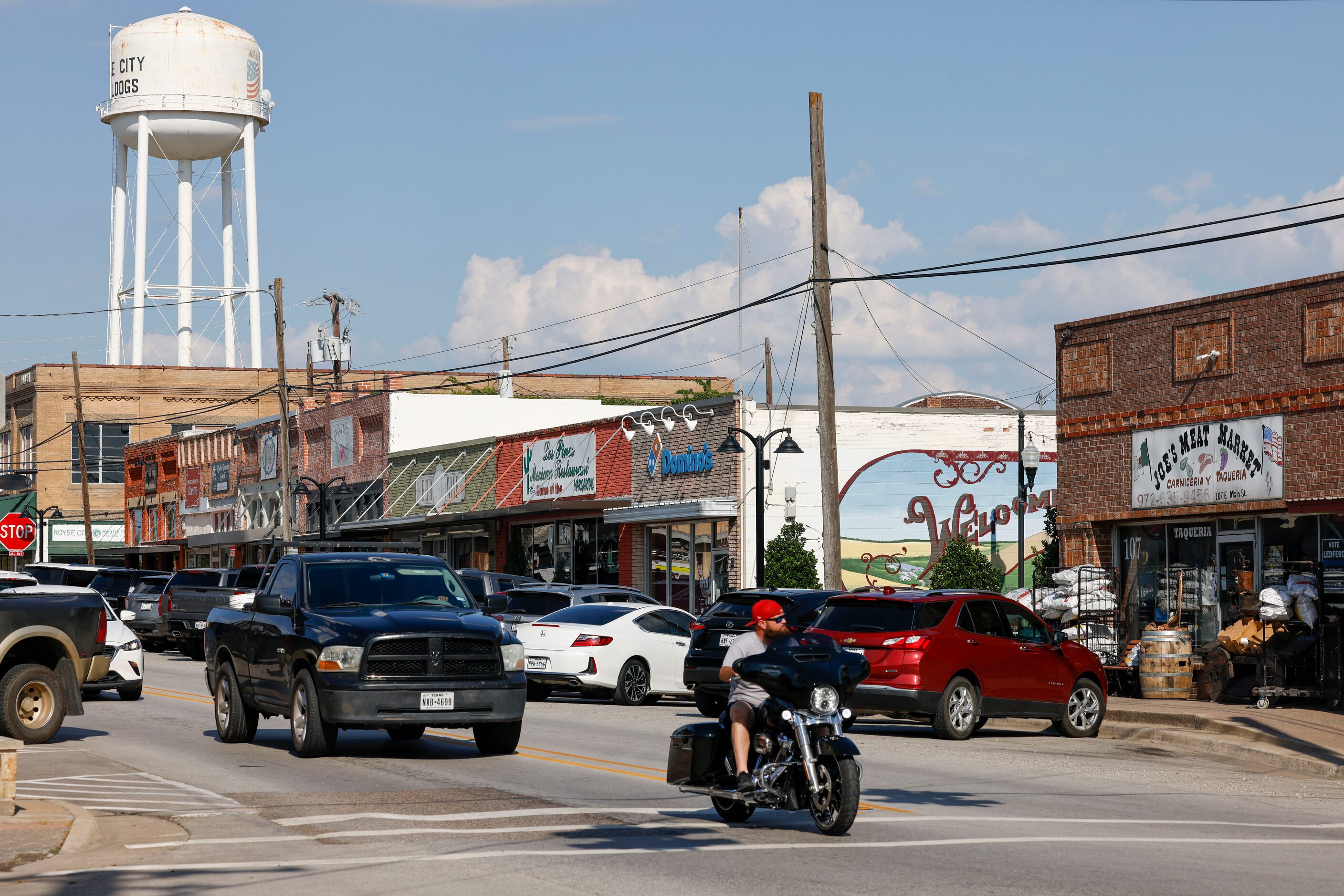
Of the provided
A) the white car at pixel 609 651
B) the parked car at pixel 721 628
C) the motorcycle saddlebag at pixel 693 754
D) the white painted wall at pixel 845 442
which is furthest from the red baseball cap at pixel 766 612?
the white painted wall at pixel 845 442

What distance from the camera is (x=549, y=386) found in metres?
84.7

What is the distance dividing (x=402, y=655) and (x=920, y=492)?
81.8ft

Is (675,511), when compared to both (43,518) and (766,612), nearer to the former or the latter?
Answer: (766,612)

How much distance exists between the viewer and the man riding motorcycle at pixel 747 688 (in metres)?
11.3

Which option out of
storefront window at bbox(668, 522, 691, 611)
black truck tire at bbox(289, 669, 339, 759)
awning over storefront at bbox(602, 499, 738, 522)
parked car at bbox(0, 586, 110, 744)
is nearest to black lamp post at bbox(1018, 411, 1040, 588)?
awning over storefront at bbox(602, 499, 738, 522)

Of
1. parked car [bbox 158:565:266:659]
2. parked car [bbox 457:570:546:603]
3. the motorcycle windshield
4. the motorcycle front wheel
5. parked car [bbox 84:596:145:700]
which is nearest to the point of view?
the motorcycle front wheel

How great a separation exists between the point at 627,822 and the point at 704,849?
1369 millimetres

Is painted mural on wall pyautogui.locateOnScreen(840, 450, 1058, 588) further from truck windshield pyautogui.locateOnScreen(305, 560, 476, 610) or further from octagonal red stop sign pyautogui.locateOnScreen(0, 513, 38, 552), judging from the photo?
octagonal red stop sign pyautogui.locateOnScreen(0, 513, 38, 552)

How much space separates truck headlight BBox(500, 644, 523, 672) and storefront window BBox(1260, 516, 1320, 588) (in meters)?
12.4

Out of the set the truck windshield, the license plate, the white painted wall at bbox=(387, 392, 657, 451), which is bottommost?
the license plate

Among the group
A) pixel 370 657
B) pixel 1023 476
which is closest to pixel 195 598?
pixel 1023 476

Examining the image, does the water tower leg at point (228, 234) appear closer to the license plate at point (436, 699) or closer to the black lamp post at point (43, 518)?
the black lamp post at point (43, 518)

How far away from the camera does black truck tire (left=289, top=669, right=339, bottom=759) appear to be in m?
15.6

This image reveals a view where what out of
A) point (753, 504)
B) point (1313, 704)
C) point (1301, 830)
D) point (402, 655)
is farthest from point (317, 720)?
point (753, 504)
